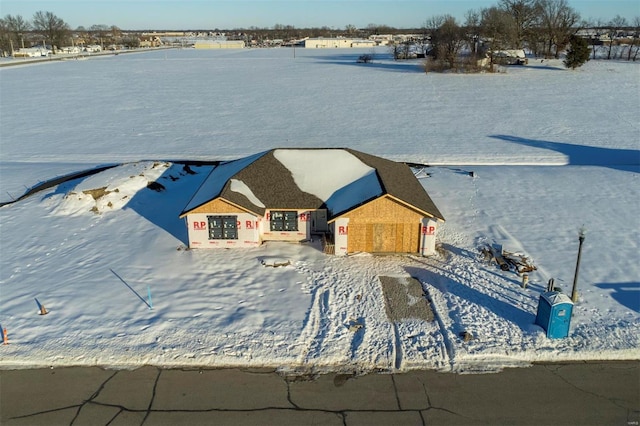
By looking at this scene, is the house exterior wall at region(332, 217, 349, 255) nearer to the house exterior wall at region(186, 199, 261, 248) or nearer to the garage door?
the garage door

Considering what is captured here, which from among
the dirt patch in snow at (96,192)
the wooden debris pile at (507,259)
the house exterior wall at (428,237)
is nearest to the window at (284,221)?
the house exterior wall at (428,237)

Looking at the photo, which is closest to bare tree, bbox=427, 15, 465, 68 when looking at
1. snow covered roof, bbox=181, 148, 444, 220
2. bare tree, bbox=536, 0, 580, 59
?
bare tree, bbox=536, 0, 580, 59

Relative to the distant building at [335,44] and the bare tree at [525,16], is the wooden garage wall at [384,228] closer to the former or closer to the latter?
the bare tree at [525,16]

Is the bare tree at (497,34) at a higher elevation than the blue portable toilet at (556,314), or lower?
higher

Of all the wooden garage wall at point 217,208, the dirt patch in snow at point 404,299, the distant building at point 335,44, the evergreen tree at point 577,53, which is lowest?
the dirt patch in snow at point 404,299

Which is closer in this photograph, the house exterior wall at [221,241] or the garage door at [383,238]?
the garage door at [383,238]

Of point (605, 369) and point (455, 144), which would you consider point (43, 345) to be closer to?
point (605, 369)
